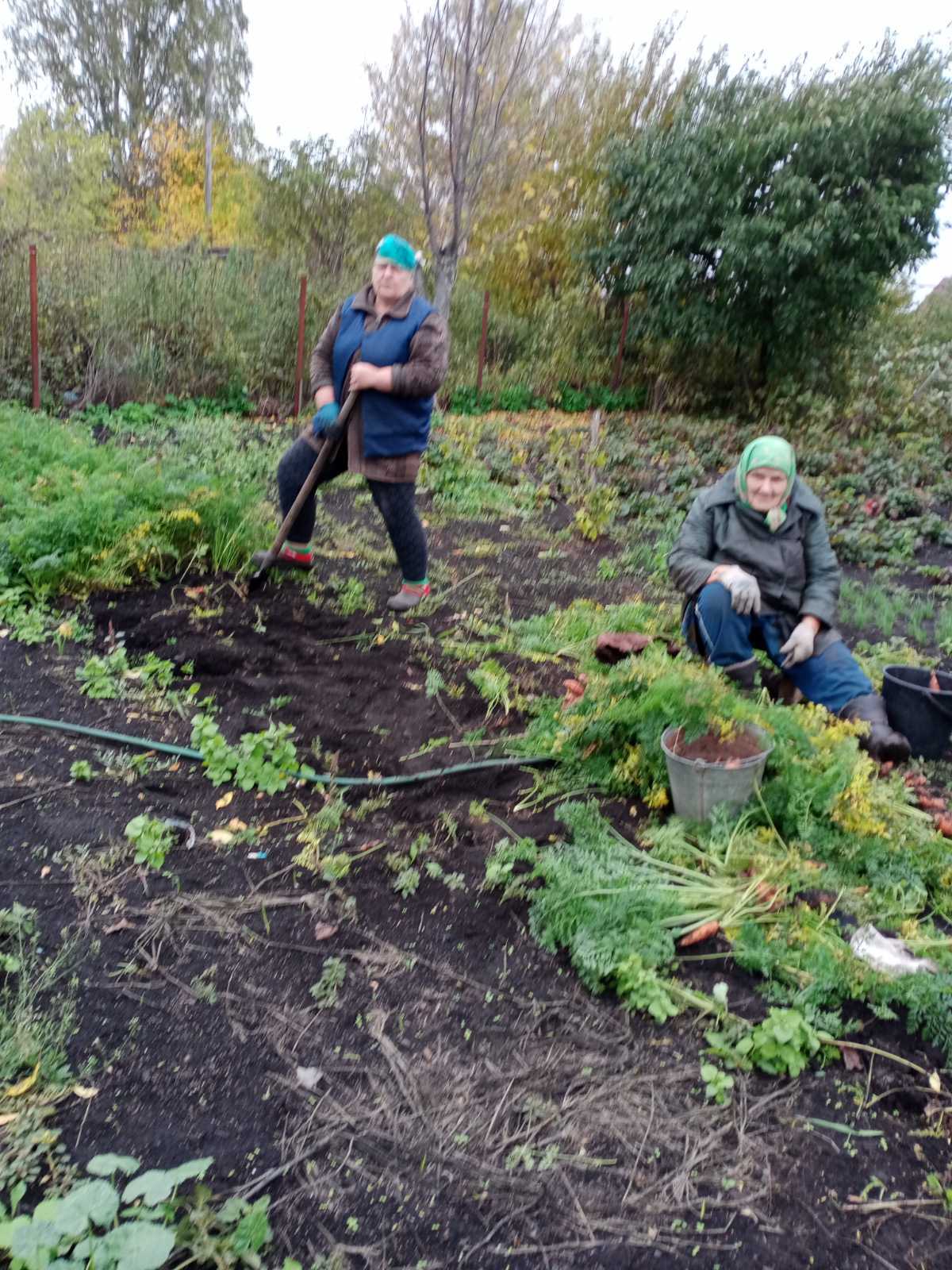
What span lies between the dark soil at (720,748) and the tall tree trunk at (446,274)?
43.5ft

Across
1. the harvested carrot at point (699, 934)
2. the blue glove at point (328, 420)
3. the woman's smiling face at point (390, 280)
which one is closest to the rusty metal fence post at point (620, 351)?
the woman's smiling face at point (390, 280)

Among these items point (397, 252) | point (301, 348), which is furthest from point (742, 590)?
point (301, 348)

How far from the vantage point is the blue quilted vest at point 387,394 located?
15.1ft

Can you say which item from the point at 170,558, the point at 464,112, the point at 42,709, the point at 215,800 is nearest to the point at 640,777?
the point at 215,800

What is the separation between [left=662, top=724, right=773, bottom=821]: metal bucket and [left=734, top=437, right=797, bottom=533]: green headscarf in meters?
1.19

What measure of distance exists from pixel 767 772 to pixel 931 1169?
136 centimetres

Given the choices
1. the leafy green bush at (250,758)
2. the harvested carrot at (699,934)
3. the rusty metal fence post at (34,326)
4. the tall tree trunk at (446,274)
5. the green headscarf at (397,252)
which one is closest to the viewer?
the harvested carrot at (699,934)

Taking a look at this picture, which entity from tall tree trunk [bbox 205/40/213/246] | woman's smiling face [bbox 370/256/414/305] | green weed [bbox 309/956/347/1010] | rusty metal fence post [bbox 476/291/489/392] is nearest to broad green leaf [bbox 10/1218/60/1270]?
green weed [bbox 309/956/347/1010]

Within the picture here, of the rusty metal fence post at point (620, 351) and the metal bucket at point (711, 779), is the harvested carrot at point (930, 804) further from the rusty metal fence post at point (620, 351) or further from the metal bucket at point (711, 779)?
the rusty metal fence post at point (620, 351)

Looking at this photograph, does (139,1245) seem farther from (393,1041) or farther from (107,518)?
(107,518)

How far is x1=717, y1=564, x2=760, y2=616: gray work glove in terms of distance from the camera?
380 cm

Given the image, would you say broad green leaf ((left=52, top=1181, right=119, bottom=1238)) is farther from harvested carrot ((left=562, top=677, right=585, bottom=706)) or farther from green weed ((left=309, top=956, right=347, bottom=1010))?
harvested carrot ((left=562, top=677, right=585, bottom=706))

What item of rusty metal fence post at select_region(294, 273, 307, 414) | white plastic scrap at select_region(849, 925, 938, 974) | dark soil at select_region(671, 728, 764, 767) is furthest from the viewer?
rusty metal fence post at select_region(294, 273, 307, 414)

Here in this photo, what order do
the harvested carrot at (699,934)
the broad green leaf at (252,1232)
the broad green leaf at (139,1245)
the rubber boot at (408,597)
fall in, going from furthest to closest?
the rubber boot at (408,597) < the harvested carrot at (699,934) < the broad green leaf at (252,1232) < the broad green leaf at (139,1245)
